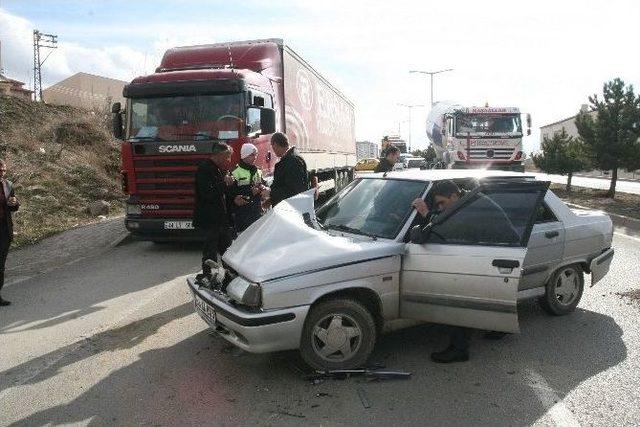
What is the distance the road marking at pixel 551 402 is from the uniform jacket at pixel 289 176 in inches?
133

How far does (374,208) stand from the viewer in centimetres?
495

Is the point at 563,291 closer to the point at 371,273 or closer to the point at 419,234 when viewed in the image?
the point at 419,234

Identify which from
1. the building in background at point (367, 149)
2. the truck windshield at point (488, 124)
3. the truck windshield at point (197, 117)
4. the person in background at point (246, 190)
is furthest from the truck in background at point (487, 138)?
the building in background at point (367, 149)

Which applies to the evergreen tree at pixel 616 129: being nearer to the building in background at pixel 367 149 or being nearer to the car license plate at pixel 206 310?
the car license plate at pixel 206 310

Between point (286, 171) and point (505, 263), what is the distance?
3.17 meters

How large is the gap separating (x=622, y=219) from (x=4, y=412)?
513 inches

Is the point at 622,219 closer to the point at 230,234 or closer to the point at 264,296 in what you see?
the point at 230,234

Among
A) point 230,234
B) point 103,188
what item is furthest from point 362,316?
point 103,188

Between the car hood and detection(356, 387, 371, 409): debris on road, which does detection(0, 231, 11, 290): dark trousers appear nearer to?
the car hood

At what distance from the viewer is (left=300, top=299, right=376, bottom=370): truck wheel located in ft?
13.4

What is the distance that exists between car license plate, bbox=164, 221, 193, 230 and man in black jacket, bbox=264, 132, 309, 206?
115 inches

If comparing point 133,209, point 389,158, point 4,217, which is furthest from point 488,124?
point 4,217

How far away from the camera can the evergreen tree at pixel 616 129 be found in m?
16.9

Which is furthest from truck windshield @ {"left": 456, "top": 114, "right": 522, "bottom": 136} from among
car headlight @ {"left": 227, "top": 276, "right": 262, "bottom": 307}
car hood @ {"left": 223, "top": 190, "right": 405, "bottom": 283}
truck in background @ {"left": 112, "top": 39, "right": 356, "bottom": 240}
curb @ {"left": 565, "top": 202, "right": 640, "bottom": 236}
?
car headlight @ {"left": 227, "top": 276, "right": 262, "bottom": 307}
